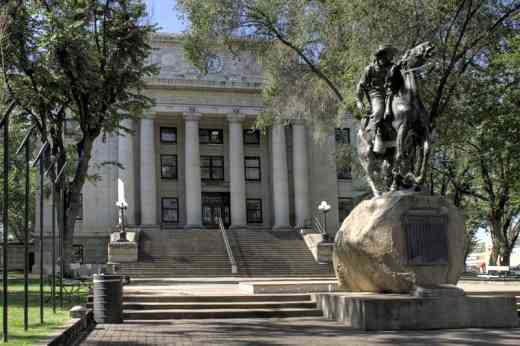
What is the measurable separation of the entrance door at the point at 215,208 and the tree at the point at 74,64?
908 inches

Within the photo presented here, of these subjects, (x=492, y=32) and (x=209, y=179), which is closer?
(x=492, y=32)

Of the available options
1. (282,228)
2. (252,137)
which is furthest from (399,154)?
(252,137)

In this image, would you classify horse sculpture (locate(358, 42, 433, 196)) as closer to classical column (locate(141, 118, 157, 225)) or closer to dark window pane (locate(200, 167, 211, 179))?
classical column (locate(141, 118, 157, 225))

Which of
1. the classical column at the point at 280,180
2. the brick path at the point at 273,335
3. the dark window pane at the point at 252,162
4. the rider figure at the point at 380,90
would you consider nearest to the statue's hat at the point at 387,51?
the rider figure at the point at 380,90

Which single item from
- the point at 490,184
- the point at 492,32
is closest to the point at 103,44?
the point at 492,32

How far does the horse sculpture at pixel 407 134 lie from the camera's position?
44.5 ft

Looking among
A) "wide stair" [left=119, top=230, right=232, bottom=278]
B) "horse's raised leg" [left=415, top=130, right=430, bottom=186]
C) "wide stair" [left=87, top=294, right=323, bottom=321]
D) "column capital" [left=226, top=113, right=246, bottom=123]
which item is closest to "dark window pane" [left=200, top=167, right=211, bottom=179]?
"column capital" [left=226, top=113, right=246, bottom=123]

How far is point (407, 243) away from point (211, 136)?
38968 mm

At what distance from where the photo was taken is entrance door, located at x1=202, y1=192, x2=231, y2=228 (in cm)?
4981

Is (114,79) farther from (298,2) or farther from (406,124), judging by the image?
(406,124)

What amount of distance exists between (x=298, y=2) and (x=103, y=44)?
25.0 ft

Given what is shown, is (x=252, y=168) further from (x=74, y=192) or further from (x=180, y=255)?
(x=74, y=192)

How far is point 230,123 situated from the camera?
46969mm

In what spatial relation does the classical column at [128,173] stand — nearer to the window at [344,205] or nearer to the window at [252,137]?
the window at [252,137]
